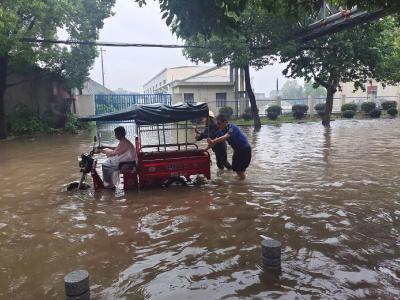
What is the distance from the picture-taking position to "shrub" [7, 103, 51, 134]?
23266 millimetres

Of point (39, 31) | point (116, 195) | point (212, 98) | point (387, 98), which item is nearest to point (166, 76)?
point (212, 98)

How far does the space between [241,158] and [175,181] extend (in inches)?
66.8

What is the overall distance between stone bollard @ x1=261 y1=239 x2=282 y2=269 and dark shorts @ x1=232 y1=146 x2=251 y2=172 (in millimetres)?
4904

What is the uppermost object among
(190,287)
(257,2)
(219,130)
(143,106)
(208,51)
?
(208,51)

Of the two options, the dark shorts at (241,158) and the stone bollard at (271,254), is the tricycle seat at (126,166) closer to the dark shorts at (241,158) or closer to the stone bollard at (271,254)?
the dark shorts at (241,158)

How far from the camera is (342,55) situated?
78.4ft

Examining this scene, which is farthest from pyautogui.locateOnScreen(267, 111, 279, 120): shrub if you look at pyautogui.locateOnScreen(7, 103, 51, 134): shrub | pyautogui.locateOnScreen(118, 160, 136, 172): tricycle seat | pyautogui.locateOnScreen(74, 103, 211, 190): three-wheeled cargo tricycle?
pyautogui.locateOnScreen(118, 160, 136, 172): tricycle seat

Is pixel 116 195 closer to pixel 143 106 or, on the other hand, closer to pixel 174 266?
pixel 143 106

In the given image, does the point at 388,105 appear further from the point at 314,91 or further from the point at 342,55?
the point at 314,91

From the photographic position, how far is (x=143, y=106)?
8.80 meters

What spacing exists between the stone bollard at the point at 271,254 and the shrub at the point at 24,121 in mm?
22101

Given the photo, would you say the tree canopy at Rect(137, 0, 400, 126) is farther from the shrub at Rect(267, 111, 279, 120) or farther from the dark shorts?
the dark shorts

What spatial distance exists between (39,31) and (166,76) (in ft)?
114

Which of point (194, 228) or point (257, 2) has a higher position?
point (257, 2)
